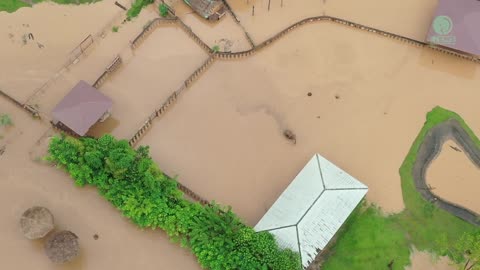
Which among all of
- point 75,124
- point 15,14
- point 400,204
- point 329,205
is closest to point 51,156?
point 75,124

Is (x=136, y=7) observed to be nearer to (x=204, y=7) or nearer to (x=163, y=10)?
(x=163, y=10)

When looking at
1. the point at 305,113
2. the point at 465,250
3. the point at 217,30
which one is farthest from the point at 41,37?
the point at 465,250

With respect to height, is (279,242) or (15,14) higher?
(15,14)

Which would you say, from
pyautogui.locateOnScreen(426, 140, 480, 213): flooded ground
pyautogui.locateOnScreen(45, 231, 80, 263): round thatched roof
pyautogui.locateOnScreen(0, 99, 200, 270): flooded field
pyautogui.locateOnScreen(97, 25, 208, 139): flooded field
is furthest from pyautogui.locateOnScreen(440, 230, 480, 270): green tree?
pyautogui.locateOnScreen(45, 231, 80, 263): round thatched roof

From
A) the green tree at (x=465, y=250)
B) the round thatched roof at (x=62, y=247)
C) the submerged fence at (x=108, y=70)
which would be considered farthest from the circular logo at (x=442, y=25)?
the round thatched roof at (x=62, y=247)

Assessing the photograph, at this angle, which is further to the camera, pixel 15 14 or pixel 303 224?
pixel 15 14

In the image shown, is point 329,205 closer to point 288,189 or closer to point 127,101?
point 288,189

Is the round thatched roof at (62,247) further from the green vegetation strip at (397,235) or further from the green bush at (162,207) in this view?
the green vegetation strip at (397,235)
